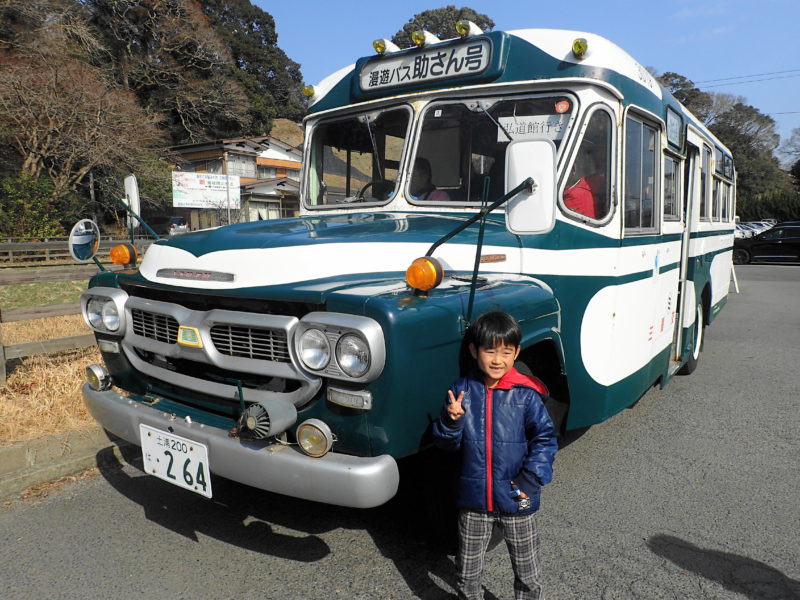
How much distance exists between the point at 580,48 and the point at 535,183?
130cm

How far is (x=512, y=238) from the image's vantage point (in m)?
3.15

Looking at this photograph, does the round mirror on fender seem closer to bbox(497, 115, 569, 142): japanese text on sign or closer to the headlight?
the headlight

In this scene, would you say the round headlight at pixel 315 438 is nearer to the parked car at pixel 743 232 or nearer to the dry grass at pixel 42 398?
the dry grass at pixel 42 398

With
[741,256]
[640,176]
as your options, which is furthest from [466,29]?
[741,256]

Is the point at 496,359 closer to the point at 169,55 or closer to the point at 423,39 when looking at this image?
the point at 423,39

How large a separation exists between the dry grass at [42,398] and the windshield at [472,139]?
2.83 m

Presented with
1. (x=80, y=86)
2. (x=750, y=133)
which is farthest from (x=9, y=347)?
(x=750, y=133)

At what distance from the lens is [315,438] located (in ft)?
7.54

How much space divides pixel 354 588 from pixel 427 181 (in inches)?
88.2

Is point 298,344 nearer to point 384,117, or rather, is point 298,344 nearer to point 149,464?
point 149,464

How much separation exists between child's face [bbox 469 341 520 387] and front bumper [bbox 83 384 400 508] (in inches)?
18.9

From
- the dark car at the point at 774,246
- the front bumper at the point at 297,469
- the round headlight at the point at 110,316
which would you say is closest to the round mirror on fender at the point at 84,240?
the round headlight at the point at 110,316

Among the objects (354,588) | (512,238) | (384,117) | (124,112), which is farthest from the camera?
(124,112)

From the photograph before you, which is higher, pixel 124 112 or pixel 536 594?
pixel 124 112
